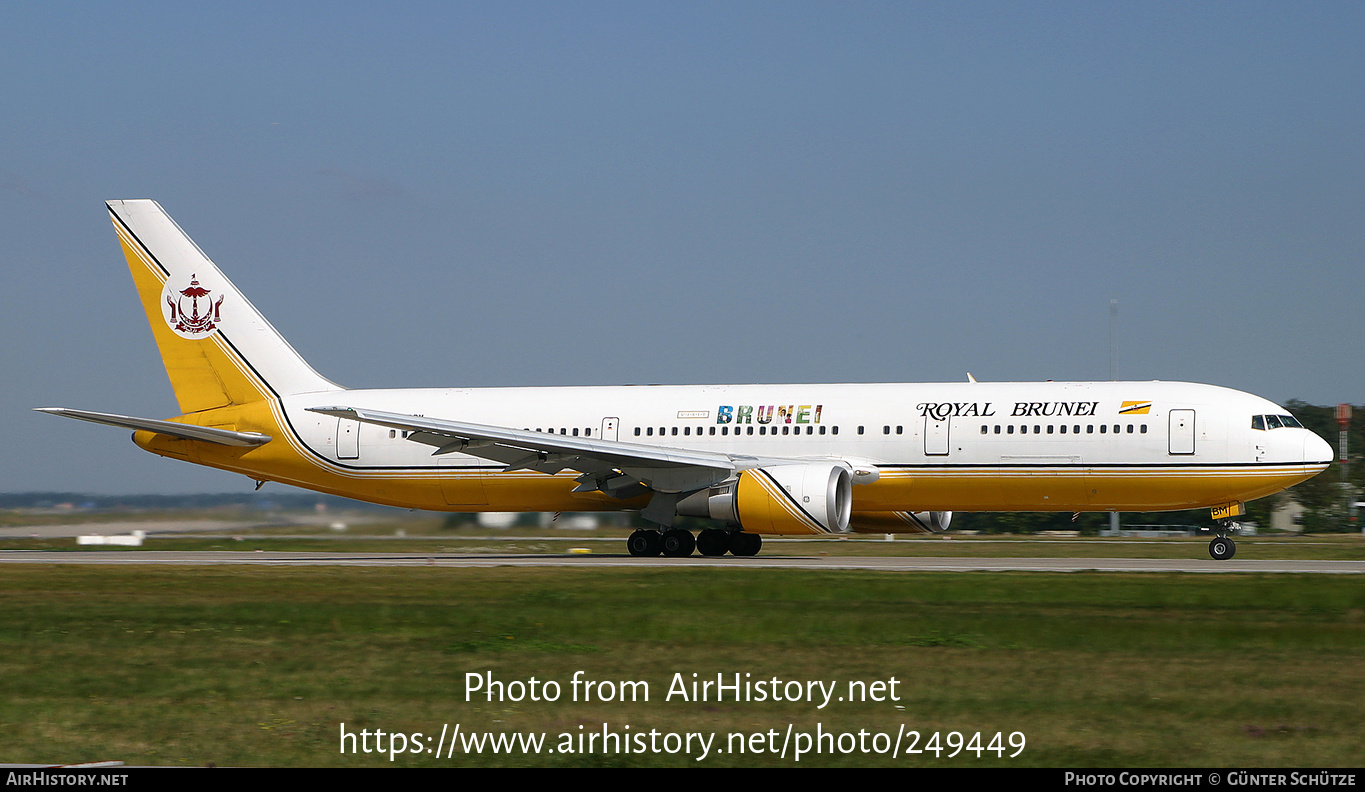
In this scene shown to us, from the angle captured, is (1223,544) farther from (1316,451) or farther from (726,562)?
(726,562)

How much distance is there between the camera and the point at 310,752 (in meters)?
8.40

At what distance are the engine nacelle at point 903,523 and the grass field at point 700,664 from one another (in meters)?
11.3

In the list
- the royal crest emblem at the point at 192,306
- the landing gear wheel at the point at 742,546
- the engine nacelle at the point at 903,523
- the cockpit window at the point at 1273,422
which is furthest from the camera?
the royal crest emblem at the point at 192,306

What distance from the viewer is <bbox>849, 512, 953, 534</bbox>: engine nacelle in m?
31.5

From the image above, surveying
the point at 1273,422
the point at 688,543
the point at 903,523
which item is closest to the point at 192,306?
the point at 688,543

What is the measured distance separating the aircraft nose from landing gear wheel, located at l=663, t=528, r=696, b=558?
41.5ft

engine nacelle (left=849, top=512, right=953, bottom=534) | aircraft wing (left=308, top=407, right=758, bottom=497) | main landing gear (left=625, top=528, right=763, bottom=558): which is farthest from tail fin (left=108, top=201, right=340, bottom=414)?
engine nacelle (left=849, top=512, right=953, bottom=534)

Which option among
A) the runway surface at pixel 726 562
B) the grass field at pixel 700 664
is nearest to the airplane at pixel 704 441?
the runway surface at pixel 726 562

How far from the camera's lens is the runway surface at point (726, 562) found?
23875mm

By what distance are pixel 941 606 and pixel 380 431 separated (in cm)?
1923

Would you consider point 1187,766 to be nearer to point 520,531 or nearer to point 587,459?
point 587,459

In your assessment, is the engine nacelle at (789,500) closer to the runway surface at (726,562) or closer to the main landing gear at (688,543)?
the runway surface at (726,562)

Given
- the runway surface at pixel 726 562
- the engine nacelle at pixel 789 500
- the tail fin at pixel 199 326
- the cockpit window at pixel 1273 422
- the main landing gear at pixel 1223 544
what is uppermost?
the tail fin at pixel 199 326

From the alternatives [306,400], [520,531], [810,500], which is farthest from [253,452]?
[810,500]
